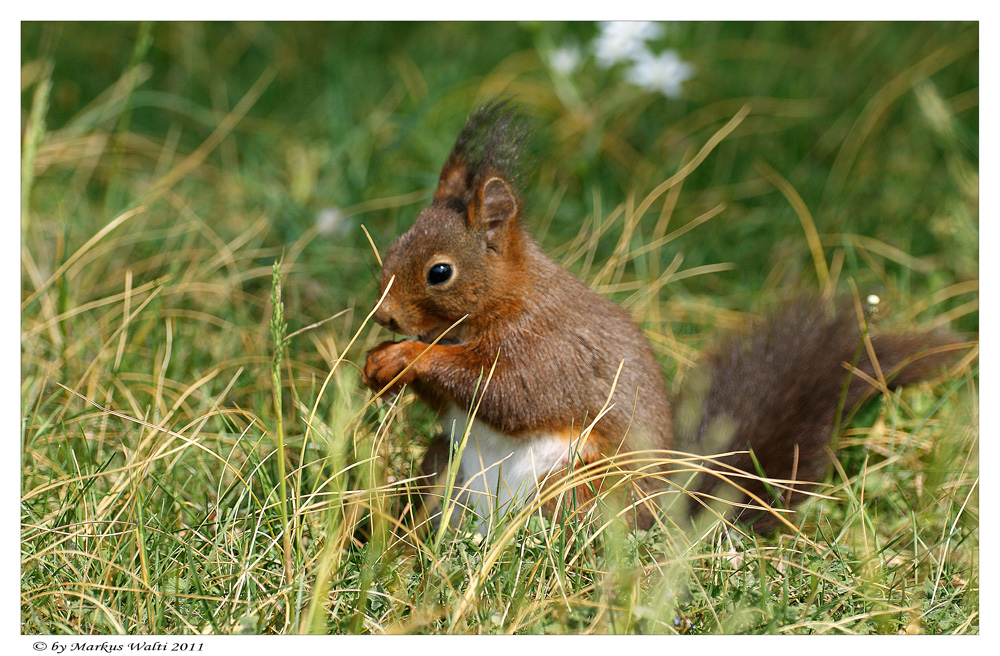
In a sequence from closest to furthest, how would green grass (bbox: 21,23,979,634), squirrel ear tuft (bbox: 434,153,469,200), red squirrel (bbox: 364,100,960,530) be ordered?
1. green grass (bbox: 21,23,979,634)
2. red squirrel (bbox: 364,100,960,530)
3. squirrel ear tuft (bbox: 434,153,469,200)

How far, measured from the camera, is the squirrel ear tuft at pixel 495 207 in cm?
198

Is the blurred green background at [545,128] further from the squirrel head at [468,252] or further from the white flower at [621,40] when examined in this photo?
the squirrel head at [468,252]

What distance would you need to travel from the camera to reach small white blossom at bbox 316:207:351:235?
3256 millimetres

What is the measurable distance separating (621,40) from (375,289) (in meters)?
1.62

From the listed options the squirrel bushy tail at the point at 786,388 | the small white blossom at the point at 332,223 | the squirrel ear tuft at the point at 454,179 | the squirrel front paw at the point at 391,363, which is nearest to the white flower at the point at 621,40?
the small white blossom at the point at 332,223

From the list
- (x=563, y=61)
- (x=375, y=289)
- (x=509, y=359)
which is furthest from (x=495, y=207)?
(x=563, y=61)

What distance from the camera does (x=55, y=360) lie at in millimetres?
2576

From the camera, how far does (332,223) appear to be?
3.29 metres

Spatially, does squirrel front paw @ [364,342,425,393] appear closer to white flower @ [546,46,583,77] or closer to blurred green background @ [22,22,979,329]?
blurred green background @ [22,22,979,329]

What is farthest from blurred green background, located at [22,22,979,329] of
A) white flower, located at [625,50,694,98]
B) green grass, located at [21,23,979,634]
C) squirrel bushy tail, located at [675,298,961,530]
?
squirrel bushy tail, located at [675,298,961,530]

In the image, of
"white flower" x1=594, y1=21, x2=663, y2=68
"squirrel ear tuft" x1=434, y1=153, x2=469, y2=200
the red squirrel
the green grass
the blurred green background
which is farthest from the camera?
"white flower" x1=594, y1=21, x2=663, y2=68

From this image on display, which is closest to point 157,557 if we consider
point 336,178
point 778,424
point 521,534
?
point 521,534

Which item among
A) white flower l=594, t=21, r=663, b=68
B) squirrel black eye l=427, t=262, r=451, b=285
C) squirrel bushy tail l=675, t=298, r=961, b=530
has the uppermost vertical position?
white flower l=594, t=21, r=663, b=68

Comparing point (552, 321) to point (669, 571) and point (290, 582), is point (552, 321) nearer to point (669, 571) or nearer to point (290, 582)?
point (669, 571)
